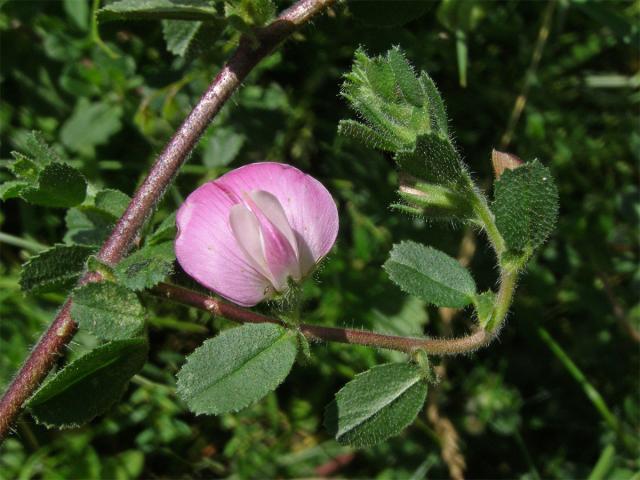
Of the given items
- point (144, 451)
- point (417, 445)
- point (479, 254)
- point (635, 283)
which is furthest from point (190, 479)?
point (635, 283)

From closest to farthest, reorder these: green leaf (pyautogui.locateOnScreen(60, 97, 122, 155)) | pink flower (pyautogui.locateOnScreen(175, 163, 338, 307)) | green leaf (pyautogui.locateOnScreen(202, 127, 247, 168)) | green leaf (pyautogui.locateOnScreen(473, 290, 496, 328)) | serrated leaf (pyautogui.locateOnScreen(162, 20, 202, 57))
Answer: pink flower (pyautogui.locateOnScreen(175, 163, 338, 307)), green leaf (pyautogui.locateOnScreen(473, 290, 496, 328)), serrated leaf (pyautogui.locateOnScreen(162, 20, 202, 57)), green leaf (pyautogui.locateOnScreen(202, 127, 247, 168)), green leaf (pyautogui.locateOnScreen(60, 97, 122, 155))

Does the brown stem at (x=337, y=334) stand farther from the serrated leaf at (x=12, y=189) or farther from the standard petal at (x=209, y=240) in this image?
the serrated leaf at (x=12, y=189)

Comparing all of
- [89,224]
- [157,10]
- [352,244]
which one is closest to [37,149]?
[89,224]

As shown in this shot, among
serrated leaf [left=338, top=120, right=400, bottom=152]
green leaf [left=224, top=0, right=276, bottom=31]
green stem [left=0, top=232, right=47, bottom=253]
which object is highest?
green leaf [left=224, top=0, right=276, bottom=31]

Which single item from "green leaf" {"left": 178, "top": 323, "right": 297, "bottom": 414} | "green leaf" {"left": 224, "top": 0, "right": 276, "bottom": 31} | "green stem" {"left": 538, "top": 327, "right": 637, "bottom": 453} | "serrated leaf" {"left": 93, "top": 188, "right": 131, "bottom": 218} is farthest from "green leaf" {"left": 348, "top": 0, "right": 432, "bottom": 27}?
"green stem" {"left": 538, "top": 327, "right": 637, "bottom": 453}

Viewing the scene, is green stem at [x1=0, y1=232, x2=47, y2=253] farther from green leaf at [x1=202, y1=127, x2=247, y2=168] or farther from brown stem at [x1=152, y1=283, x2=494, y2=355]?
brown stem at [x1=152, y1=283, x2=494, y2=355]

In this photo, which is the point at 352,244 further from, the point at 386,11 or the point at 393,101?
the point at 393,101
